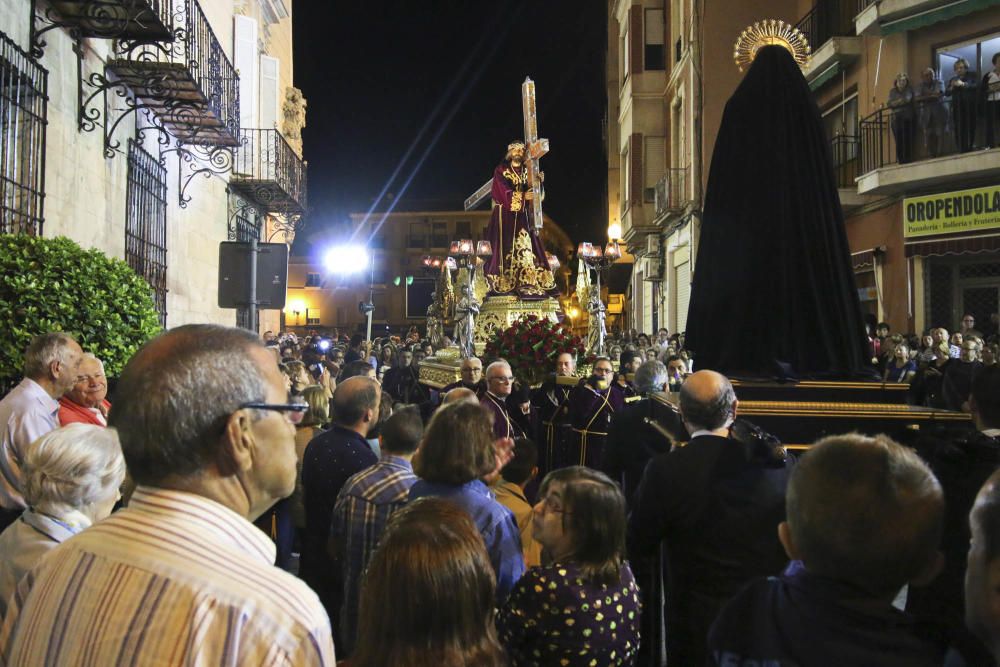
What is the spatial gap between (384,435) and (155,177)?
402 inches

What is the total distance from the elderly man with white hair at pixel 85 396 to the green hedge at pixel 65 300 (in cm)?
110

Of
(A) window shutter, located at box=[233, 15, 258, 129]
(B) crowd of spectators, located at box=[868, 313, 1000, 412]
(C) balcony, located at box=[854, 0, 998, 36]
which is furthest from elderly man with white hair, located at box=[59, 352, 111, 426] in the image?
(C) balcony, located at box=[854, 0, 998, 36]

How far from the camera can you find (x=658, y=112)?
3031cm

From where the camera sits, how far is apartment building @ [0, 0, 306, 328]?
848 cm

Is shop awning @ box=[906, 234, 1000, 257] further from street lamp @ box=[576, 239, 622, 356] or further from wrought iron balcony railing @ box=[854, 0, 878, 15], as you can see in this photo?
street lamp @ box=[576, 239, 622, 356]

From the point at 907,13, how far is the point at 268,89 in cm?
1406

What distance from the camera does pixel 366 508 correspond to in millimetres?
3717

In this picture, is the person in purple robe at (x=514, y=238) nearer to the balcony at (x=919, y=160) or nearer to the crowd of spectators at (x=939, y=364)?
the crowd of spectators at (x=939, y=364)

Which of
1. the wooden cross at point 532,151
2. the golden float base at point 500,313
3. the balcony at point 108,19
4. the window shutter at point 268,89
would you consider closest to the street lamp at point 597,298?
the golden float base at point 500,313

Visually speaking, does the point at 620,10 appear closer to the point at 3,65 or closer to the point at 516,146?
the point at 516,146

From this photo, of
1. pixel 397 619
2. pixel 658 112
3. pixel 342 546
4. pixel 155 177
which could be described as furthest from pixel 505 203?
pixel 658 112

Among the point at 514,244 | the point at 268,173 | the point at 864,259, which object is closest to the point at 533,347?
the point at 514,244

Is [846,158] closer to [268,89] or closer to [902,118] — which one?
[902,118]

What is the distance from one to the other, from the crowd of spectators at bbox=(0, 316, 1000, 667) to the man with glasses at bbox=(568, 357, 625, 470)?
2.34 meters
